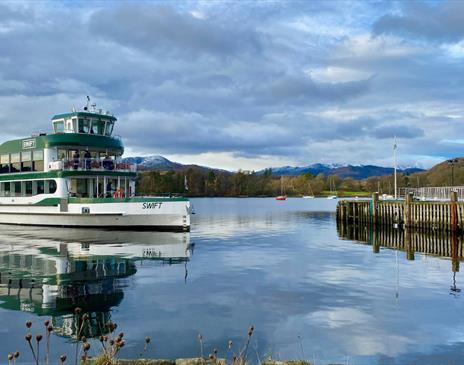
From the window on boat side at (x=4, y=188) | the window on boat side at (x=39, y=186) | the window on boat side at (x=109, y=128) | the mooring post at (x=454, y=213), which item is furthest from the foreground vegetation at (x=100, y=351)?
the window on boat side at (x=4, y=188)

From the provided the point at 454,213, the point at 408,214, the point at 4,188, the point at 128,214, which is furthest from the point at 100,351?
the point at 4,188

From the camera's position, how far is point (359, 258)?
23.6 m

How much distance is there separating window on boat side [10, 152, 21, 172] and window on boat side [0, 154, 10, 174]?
481 mm

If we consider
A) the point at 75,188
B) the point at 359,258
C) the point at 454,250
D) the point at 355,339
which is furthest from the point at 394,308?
the point at 75,188

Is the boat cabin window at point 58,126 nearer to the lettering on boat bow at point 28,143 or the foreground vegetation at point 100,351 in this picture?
the lettering on boat bow at point 28,143

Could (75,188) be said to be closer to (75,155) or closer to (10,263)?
(75,155)

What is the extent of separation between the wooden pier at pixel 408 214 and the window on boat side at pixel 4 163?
1268 inches

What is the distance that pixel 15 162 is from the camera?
39688 mm

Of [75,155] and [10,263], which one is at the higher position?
[75,155]

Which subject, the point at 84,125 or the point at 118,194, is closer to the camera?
the point at 118,194

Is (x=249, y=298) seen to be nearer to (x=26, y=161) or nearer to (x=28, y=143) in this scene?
(x=28, y=143)

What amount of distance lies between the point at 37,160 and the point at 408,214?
30.6m

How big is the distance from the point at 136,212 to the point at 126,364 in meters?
26.8

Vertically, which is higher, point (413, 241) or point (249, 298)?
point (249, 298)
